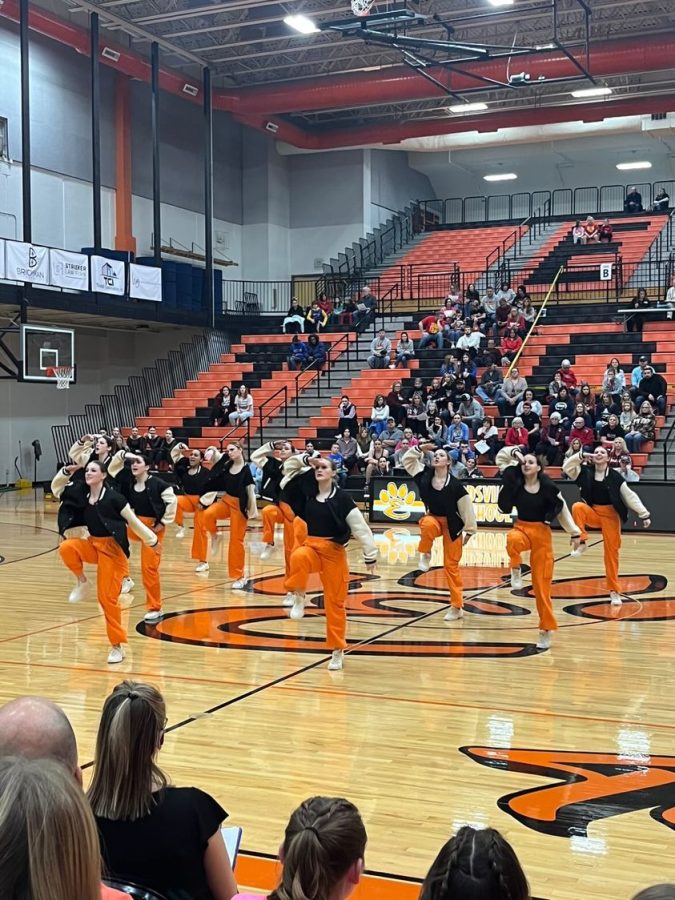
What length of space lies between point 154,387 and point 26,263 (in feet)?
30.4

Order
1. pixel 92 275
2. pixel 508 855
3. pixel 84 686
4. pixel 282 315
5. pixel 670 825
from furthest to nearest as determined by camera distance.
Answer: pixel 282 315, pixel 92 275, pixel 84 686, pixel 670 825, pixel 508 855

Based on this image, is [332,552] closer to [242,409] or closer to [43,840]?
[43,840]

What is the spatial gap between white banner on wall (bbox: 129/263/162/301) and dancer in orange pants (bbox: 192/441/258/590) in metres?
13.0

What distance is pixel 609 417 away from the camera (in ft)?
70.2

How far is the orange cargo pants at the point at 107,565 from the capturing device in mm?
9805

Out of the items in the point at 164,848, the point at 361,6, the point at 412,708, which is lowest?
the point at 412,708

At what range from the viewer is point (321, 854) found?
266 cm

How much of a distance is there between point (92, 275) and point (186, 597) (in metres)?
13.2

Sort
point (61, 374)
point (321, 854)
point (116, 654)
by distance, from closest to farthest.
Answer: point (321, 854) < point (116, 654) < point (61, 374)

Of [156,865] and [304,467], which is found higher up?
[304,467]

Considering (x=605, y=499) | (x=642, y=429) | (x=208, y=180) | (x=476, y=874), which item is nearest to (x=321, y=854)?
(x=476, y=874)

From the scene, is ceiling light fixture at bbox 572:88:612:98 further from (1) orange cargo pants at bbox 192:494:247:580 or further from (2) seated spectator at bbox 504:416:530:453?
(1) orange cargo pants at bbox 192:494:247:580

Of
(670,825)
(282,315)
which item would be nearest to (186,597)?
(670,825)

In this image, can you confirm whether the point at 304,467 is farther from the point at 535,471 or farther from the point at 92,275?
the point at 92,275
